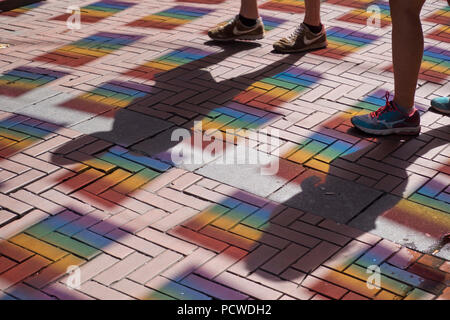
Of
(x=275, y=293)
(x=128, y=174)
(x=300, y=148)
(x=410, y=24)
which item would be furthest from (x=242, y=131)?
(x=275, y=293)

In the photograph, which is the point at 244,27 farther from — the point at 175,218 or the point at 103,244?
the point at 103,244

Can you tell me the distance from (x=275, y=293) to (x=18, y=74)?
3197 millimetres

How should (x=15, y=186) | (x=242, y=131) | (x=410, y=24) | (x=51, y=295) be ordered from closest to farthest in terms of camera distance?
(x=51, y=295)
(x=15, y=186)
(x=410, y=24)
(x=242, y=131)

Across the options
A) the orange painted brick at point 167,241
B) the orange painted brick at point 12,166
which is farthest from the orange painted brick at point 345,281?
the orange painted brick at point 12,166

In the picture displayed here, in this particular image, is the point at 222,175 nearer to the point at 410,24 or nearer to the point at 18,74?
the point at 410,24

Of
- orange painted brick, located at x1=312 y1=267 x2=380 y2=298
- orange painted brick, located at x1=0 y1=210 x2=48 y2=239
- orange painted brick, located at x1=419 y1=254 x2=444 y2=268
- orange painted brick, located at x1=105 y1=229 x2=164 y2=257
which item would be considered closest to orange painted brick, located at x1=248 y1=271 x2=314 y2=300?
orange painted brick, located at x1=312 y1=267 x2=380 y2=298

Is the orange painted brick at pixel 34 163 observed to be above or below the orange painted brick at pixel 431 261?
above

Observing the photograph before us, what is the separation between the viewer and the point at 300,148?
4.51m

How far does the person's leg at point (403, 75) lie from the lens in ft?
14.5

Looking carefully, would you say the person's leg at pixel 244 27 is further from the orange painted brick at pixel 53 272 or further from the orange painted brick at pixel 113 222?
the orange painted brick at pixel 53 272

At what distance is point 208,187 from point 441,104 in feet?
5.90

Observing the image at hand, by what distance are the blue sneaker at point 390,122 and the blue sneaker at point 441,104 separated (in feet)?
1.21

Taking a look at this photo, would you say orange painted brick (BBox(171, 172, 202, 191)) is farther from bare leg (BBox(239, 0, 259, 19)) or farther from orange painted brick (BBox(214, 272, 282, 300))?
bare leg (BBox(239, 0, 259, 19))

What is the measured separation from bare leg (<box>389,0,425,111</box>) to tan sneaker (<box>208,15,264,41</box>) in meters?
1.80
